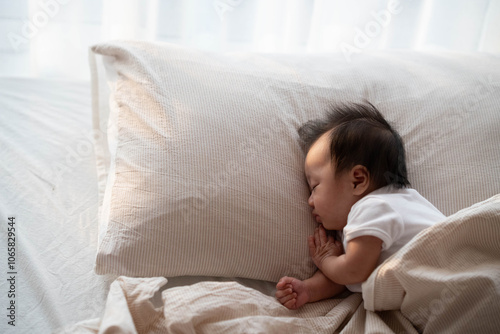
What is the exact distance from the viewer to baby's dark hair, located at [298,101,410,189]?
100 centimetres

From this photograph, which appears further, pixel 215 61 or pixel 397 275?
pixel 215 61

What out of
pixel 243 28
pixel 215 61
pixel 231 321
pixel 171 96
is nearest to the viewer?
pixel 231 321

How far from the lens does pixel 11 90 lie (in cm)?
155

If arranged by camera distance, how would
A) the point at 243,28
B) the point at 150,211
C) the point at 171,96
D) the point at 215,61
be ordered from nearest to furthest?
the point at 150,211 < the point at 171,96 < the point at 215,61 < the point at 243,28

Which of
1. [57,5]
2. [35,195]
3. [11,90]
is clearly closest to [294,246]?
[35,195]

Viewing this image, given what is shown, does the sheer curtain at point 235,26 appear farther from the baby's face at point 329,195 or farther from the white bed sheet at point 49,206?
the baby's face at point 329,195

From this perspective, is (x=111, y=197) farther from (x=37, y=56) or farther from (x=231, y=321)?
(x=37, y=56)

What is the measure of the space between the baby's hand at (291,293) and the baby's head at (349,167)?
5.7 inches

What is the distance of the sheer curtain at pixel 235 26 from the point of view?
1.77m

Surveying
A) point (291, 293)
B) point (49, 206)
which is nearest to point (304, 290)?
point (291, 293)

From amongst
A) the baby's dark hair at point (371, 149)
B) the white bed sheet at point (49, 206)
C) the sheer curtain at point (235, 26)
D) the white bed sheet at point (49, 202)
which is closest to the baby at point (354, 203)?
the baby's dark hair at point (371, 149)

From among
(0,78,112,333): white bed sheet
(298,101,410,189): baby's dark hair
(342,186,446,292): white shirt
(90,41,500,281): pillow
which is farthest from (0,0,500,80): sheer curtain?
(342,186,446,292): white shirt

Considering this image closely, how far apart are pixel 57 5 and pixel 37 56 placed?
0.63ft

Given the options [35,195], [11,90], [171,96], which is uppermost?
[171,96]
